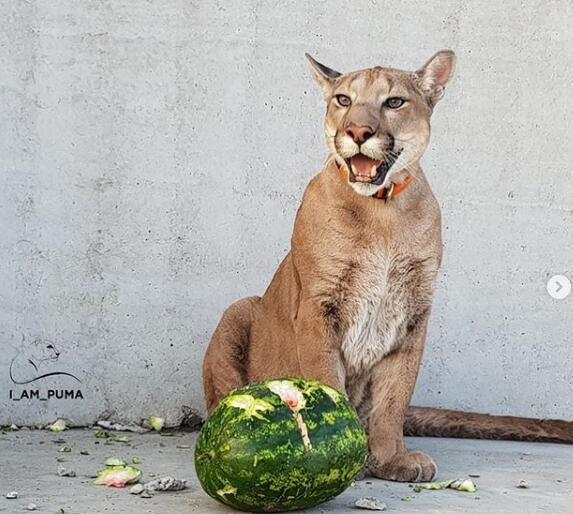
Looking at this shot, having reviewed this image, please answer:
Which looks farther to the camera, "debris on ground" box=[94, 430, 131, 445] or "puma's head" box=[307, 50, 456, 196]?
"debris on ground" box=[94, 430, 131, 445]

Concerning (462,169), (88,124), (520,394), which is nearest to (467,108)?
(462,169)

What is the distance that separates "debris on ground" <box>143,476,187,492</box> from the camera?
12.4ft

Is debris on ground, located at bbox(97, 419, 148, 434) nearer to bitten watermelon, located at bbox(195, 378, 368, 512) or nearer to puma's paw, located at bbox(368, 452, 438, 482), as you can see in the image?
puma's paw, located at bbox(368, 452, 438, 482)

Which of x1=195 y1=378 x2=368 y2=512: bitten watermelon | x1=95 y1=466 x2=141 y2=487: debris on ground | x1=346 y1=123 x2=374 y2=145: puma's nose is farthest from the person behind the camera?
x1=346 y1=123 x2=374 y2=145: puma's nose

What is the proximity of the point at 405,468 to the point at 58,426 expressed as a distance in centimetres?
175

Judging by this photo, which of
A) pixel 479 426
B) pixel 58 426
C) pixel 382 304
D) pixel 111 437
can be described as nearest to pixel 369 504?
pixel 382 304

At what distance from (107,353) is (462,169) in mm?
1845

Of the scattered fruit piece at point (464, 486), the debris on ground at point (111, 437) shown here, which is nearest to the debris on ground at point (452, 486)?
the scattered fruit piece at point (464, 486)

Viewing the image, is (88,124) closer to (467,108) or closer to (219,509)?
(467,108)

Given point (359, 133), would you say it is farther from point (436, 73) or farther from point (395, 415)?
point (395, 415)

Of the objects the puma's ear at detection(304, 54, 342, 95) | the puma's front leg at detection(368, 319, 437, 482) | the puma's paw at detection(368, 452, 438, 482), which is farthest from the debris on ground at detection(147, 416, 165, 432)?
the puma's ear at detection(304, 54, 342, 95)

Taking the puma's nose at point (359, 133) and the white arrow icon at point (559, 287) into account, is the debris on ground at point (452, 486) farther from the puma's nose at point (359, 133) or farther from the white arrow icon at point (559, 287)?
the white arrow icon at point (559, 287)

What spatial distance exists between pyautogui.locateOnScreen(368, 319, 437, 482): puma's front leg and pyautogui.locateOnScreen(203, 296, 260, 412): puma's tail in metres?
0.69

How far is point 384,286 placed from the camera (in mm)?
4246
